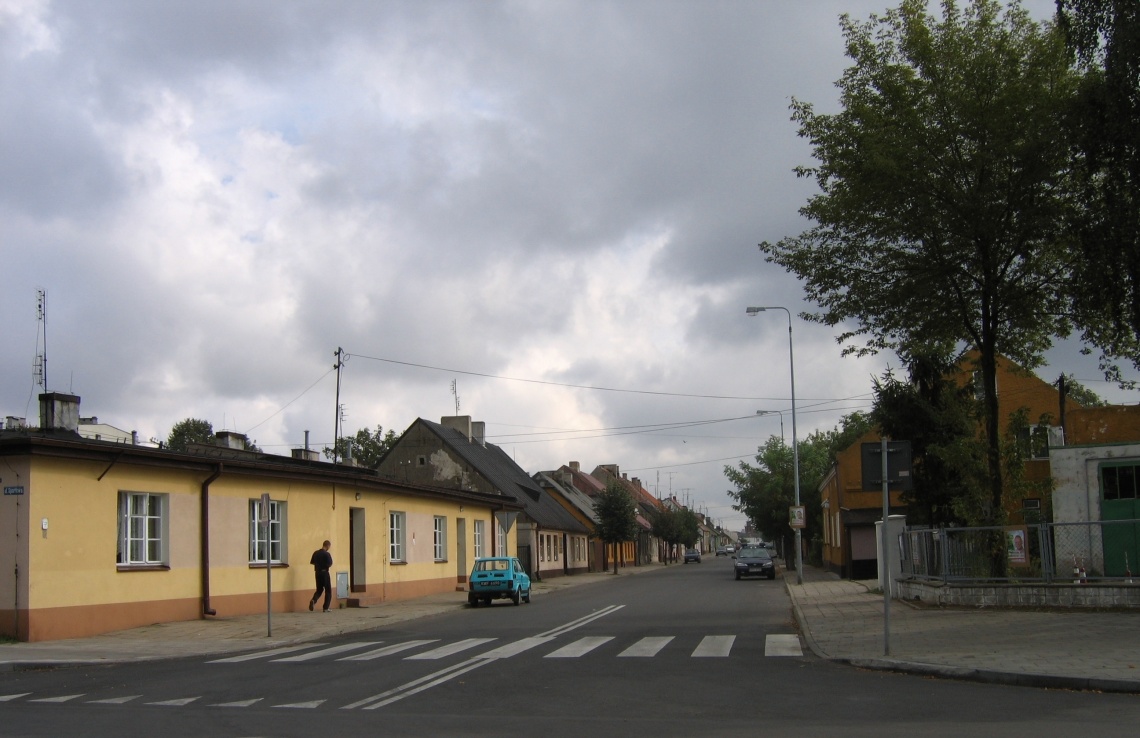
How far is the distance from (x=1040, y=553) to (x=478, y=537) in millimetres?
25944

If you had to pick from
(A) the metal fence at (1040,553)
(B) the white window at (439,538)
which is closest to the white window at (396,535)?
(B) the white window at (439,538)

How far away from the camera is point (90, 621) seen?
1973cm

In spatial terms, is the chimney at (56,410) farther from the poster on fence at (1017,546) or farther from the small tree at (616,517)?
the small tree at (616,517)

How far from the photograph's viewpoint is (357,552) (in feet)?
98.9

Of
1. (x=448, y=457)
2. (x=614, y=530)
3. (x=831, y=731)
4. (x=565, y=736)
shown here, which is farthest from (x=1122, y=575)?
(x=614, y=530)

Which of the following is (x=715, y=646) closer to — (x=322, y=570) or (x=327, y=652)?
(x=327, y=652)

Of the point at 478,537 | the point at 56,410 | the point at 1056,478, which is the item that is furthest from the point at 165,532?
the point at 1056,478

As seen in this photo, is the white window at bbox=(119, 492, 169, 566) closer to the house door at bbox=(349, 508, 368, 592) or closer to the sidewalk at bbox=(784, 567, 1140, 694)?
the house door at bbox=(349, 508, 368, 592)

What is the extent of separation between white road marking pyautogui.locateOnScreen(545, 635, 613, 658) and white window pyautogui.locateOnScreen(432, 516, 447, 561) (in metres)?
18.9

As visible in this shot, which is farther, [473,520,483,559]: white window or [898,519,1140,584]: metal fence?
[473,520,483,559]: white window

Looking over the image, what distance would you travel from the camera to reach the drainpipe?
23.0m

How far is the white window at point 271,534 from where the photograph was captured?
25286 millimetres

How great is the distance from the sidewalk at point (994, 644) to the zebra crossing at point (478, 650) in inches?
50.5

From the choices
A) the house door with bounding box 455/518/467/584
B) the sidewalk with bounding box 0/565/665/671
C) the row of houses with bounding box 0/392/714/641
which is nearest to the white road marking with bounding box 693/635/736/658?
the sidewalk with bounding box 0/565/665/671
